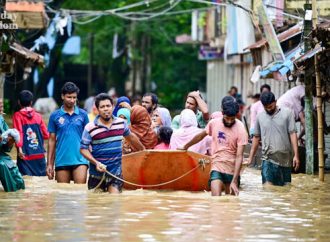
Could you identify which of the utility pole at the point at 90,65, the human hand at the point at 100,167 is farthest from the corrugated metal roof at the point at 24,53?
the utility pole at the point at 90,65

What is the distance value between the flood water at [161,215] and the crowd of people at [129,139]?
27 cm

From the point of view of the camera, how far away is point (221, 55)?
4959cm

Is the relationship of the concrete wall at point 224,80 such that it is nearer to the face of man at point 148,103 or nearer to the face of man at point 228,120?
the face of man at point 148,103

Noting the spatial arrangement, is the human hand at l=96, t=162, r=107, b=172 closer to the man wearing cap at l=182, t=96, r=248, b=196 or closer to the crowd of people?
the crowd of people

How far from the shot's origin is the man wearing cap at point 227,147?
50.0ft

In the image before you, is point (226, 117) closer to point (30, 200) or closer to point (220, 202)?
point (220, 202)

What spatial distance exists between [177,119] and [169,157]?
76.0 inches

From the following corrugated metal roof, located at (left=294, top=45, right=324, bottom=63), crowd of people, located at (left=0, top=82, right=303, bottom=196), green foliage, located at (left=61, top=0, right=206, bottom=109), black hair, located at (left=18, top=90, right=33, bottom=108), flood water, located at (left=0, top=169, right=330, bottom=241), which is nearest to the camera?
flood water, located at (left=0, top=169, right=330, bottom=241)

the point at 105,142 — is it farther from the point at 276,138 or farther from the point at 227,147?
the point at 276,138

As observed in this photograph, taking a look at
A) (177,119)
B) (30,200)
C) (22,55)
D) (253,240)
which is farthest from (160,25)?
(253,240)

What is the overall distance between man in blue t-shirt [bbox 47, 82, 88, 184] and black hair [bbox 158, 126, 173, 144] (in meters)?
1.53

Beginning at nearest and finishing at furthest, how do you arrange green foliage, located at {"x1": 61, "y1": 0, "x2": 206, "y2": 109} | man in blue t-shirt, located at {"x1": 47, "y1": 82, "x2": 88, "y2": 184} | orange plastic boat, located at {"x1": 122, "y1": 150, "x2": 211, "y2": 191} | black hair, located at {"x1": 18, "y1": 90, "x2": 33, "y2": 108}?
man in blue t-shirt, located at {"x1": 47, "y1": 82, "x2": 88, "y2": 184}, orange plastic boat, located at {"x1": 122, "y1": 150, "x2": 211, "y2": 191}, black hair, located at {"x1": 18, "y1": 90, "x2": 33, "y2": 108}, green foliage, located at {"x1": 61, "y1": 0, "x2": 206, "y2": 109}

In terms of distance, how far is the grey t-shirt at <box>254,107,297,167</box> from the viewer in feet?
56.0

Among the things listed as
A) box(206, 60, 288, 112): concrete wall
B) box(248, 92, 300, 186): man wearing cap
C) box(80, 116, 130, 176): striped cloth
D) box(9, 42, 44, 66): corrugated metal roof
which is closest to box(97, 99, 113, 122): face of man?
box(80, 116, 130, 176): striped cloth
